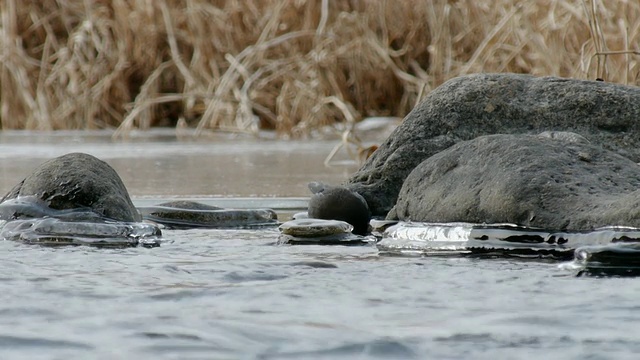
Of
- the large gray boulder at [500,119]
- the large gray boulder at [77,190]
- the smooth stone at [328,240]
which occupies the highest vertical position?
the large gray boulder at [500,119]

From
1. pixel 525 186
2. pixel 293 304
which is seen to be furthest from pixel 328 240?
pixel 293 304

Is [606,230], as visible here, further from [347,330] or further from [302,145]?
[302,145]

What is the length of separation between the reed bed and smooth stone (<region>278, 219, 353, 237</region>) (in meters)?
4.60

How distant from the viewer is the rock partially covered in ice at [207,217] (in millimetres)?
3617

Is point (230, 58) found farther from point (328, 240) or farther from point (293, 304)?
point (293, 304)

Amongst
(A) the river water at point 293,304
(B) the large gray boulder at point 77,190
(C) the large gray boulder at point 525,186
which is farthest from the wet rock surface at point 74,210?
(C) the large gray boulder at point 525,186

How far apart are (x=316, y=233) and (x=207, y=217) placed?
0.60 meters

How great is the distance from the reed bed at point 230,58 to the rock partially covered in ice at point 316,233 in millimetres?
4604

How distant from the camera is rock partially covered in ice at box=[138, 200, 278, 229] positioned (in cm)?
362

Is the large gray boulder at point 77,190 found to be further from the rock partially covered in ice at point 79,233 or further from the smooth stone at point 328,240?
the smooth stone at point 328,240

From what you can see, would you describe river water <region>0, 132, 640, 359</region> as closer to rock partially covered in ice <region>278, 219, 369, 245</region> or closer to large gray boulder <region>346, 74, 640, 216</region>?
rock partially covered in ice <region>278, 219, 369, 245</region>

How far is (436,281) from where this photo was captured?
7.78 feet

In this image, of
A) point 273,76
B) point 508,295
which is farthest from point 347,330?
point 273,76

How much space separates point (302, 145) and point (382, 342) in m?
5.96
